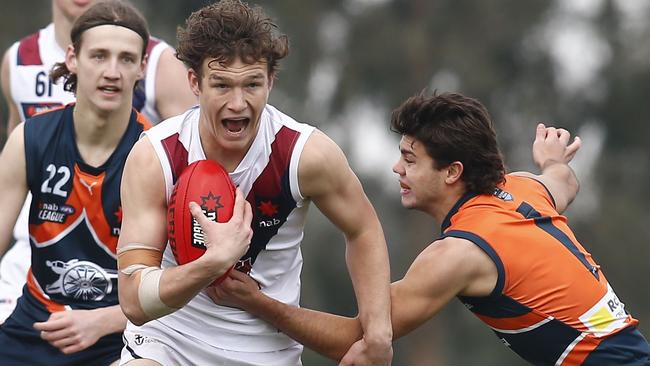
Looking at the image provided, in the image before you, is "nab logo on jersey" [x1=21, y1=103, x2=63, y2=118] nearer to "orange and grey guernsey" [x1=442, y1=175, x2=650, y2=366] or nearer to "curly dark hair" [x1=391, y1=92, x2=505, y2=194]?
"curly dark hair" [x1=391, y1=92, x2=505, y2=194]

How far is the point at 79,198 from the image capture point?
6.90 m

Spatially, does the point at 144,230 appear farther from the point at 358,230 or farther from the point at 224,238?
the point at 358,230

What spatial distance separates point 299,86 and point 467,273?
19.2 metres

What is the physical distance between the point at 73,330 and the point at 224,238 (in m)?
1.55

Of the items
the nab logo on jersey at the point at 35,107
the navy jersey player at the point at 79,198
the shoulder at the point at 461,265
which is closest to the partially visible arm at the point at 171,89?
the navy jersey player at the point at 79,198

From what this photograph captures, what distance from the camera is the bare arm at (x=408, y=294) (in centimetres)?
619

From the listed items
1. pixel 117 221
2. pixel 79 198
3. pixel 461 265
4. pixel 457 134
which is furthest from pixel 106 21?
pixel 461 265

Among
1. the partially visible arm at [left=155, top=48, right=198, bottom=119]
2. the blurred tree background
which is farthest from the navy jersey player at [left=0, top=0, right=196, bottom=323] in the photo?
the blurred tree background

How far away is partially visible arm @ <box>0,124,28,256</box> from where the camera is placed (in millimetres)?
6848

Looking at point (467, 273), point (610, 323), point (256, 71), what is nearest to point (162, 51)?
point (256, 71)

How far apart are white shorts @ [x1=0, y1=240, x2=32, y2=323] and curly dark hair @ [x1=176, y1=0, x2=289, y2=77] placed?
2313mm

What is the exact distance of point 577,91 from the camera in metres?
27.2

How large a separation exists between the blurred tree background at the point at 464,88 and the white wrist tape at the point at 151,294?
18.8 m

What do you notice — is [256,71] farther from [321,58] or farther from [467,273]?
[321,58]
